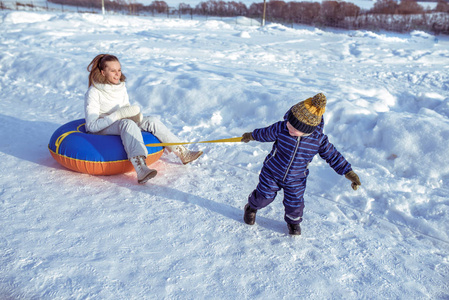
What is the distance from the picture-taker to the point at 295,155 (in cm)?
226

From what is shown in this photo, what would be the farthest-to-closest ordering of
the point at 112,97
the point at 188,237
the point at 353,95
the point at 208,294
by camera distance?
the point at 353,95 → the point at 112,97 → the point at 188,237 → the point at 208,294

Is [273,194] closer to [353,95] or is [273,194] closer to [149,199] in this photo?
[149,199]

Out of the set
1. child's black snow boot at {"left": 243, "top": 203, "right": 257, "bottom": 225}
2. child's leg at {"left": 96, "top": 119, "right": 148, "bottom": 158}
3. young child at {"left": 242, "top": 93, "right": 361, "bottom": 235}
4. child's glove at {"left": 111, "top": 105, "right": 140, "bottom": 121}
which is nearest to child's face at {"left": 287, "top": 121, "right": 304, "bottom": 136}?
young child at {"left": 242, "top": 93, "right": 361, "bottom": 235}

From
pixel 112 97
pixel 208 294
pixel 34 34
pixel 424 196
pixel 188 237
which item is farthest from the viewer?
pixel 34 34

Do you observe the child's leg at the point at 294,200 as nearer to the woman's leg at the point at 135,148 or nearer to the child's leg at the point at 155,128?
the woman's leg at the point at 135,148

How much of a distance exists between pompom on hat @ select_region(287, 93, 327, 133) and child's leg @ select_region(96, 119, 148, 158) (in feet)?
4.97

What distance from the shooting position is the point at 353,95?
5.34 meters

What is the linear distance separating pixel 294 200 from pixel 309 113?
674mm

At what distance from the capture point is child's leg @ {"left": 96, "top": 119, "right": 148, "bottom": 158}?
303 cm

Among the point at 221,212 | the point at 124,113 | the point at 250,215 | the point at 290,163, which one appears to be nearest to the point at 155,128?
the point at 124,113

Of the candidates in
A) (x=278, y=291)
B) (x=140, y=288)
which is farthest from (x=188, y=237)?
(x=278, y=291)

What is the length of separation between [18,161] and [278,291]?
2.89 meters

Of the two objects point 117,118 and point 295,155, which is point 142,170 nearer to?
point 117,118

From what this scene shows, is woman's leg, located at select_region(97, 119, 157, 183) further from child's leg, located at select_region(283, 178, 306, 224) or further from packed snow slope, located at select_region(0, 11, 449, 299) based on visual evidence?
child's leg, located at select_region(283, 178, 306, 224)
